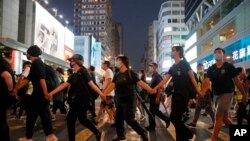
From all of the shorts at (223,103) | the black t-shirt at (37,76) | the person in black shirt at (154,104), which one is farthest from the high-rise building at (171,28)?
the black t-shirt at (37,76)

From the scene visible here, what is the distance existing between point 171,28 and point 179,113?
374 ft

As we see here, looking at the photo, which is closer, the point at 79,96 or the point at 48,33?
the point at 79,96

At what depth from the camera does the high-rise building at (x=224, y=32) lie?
3438 centimetres

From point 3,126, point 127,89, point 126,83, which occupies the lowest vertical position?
point 3,126

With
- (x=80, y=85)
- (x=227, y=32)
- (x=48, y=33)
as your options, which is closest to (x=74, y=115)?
(x=80, y=85)

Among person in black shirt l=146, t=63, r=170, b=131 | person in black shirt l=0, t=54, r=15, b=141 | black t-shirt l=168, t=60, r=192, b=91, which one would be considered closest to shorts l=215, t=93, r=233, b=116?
black t-shirt l=168, t=60, r=192, b=91

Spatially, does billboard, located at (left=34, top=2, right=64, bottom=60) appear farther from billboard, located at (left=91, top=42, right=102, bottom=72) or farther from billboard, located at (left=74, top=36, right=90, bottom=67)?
billboard, located at (left=91, top=42, right=102, bottom=72)

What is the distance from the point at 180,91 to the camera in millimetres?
6391

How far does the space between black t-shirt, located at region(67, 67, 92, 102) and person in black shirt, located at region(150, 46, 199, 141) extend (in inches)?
61.7

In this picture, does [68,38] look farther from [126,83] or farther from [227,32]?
[126,83]

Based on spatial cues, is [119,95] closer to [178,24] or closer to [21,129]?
[21,129]

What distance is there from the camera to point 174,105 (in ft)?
20.8

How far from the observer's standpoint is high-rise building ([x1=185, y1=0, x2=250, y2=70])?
3438 cm

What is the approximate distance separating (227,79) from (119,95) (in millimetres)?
2060
